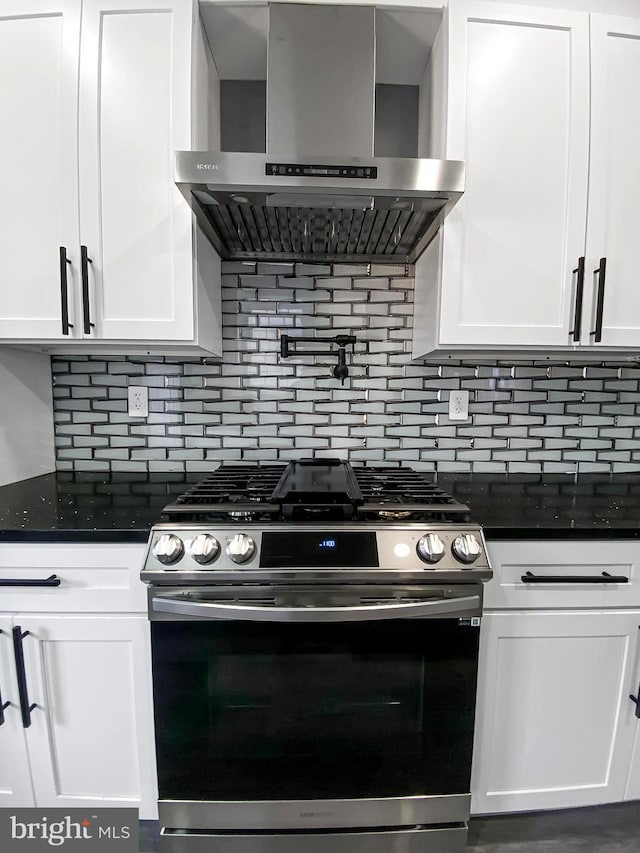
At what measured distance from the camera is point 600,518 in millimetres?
1183

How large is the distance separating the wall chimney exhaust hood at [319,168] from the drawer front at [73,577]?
3.32 ft

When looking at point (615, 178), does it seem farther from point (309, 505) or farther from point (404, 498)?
point (309, 505)

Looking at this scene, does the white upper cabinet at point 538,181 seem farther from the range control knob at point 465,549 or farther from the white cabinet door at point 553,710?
the white cabinet door at point 553,710

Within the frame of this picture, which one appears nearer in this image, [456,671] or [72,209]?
[456,671]

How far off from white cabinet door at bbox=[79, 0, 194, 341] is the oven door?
2.85 feet

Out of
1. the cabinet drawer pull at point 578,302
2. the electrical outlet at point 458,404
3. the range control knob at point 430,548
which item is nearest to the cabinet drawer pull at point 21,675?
the range control knob at point 430,548

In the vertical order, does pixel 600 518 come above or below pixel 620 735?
above

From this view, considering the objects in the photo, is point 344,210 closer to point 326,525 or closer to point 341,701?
point 326,525

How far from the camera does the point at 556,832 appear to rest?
124 cm

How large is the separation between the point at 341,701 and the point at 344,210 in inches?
54.7

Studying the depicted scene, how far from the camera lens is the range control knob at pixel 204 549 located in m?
0.97

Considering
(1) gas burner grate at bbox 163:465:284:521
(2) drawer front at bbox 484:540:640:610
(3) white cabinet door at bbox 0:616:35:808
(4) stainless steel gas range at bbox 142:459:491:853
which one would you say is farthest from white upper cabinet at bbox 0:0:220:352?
(2) drawer front at bbox 484:540:640:610

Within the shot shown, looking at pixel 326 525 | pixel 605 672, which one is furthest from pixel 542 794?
pixel 326 525

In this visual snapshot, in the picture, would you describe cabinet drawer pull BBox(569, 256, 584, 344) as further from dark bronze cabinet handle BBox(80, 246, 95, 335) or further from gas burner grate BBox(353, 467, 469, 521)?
dark bronze cabinet handle BBox(80, 246, 95, 335)
